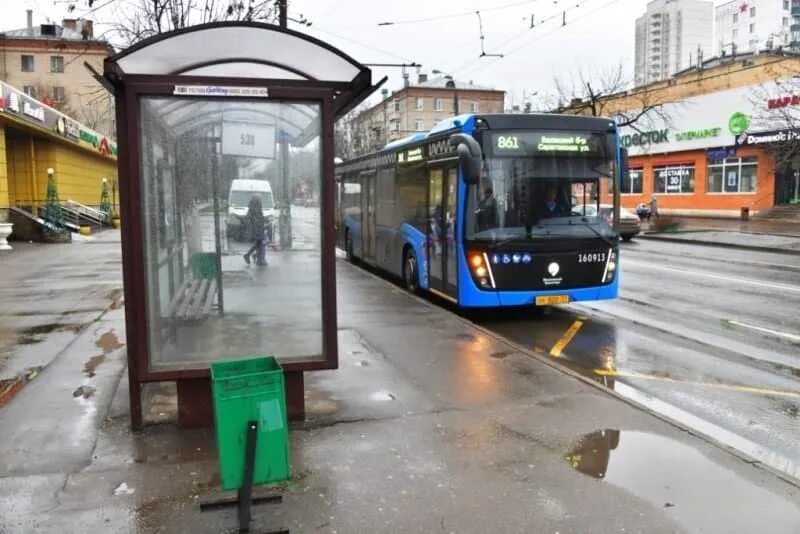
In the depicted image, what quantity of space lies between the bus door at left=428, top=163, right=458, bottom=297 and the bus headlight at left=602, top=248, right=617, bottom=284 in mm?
2210

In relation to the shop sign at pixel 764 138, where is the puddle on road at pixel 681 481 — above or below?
below

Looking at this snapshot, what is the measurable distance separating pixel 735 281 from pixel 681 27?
138 metres

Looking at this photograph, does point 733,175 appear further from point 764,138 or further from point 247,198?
point 247,198

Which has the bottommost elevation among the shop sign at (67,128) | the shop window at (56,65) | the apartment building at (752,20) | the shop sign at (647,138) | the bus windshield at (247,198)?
the bus windshield at (247,198)

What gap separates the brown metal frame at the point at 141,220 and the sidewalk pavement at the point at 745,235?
2011 centimetres

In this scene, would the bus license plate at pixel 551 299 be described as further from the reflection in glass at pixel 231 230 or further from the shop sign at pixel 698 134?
the shop sign at pixel 698 134

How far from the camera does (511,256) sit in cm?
986

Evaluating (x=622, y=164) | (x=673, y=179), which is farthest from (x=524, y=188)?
(x=673, y=179)

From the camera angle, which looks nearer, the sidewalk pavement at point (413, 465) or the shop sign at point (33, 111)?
the sidewalk pavement at point (413, 465)

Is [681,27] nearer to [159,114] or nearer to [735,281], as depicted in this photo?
[735,281]

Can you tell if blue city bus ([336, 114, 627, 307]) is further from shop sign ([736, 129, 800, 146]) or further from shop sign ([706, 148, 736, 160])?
shop sign ([706, 148, 736, 160])

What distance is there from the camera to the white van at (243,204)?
211 inches

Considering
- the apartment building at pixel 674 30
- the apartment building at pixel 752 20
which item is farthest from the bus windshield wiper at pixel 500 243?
the apartment building at pixel 674 30

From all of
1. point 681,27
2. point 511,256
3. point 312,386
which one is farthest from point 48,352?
point 681,27
